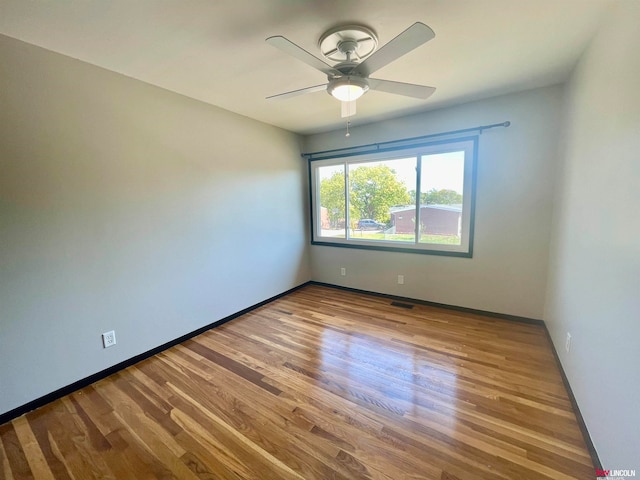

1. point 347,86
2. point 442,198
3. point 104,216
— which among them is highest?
point 347,86

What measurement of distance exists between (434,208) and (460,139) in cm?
82

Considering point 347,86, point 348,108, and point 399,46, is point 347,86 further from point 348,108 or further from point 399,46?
point 348,108

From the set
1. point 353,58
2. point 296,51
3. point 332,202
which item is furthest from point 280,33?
point 332,202

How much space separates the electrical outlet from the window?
2.84 m

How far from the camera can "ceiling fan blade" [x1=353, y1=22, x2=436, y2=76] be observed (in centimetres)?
123

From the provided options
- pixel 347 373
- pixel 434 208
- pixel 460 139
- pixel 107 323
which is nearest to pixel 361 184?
pixel 434 208

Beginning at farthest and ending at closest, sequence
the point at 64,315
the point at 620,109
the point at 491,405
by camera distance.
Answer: the point at 64,315 < the point at 491,405 < the point at 620,109

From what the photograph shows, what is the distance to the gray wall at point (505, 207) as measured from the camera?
102 inches

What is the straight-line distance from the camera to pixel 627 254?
1.14 m

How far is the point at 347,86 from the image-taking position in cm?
164

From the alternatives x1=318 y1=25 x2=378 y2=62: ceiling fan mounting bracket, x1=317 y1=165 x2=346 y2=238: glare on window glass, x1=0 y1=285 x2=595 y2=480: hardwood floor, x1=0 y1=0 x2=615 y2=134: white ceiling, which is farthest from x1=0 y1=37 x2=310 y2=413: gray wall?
x1=318 y1=25 x2=378 y2=62: ceiling fan mounting bracket

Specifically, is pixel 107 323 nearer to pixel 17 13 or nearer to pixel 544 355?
pixel 17 13

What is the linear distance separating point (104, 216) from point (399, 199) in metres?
3.15

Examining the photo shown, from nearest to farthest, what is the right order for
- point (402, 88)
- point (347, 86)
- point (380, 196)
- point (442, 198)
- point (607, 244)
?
point (607, 244) → point (347, 86) → point (402, 88) → point (442, 198) → point (380, 196)
